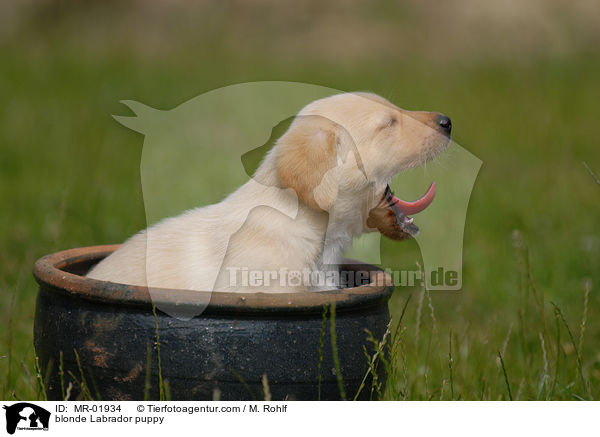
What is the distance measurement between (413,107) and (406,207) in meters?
3.05

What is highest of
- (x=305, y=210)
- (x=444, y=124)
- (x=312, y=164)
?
(x=444, y=124)

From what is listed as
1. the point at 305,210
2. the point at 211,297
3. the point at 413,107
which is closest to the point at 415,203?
the point at 305,210

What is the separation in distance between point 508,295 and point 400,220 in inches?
75.1

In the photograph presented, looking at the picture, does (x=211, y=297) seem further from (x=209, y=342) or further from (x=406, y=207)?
(x=406, y=207)

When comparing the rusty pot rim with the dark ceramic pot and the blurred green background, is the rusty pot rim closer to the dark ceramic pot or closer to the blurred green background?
the dark ceramic pot

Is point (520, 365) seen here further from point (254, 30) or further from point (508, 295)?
point (254, 30)

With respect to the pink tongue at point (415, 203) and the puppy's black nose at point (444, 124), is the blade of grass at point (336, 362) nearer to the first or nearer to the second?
the pink tongue at point (415, 203)

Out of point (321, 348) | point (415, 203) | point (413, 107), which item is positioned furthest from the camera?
point (413, 107)

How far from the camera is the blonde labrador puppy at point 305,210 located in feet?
7.99

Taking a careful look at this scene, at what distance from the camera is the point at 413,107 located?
557cm

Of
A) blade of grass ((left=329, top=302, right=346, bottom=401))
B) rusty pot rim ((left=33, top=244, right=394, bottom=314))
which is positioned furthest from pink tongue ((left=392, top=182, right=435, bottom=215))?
blade of grass ((left=329, top=302, right=346, bottom=401))

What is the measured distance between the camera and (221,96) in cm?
278
